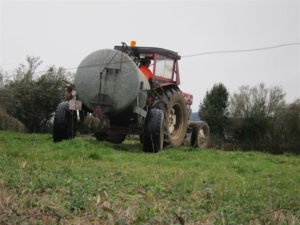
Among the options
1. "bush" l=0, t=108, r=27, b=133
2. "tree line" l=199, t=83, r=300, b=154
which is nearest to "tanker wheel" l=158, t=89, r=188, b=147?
"bush" l=0, t=108, r=27, b=133

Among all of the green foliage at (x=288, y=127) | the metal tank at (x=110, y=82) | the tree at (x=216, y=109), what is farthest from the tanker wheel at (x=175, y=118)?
the tree at (x=216, y=109)

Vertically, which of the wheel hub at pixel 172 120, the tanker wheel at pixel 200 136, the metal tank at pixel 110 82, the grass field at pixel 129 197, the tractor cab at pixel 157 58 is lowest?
the grass field at pixel 129 197

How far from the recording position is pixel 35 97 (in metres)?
15.6

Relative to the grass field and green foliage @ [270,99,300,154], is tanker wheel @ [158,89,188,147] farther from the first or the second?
green foliage @ [270,99,300,154]

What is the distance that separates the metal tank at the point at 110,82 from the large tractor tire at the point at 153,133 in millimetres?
428

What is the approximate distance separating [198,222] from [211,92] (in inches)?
1322

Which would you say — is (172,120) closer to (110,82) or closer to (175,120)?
(175,120)

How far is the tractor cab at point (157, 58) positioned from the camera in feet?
26.5

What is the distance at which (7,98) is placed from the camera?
14.3 m

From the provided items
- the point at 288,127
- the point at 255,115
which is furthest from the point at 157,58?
the point at 255,115

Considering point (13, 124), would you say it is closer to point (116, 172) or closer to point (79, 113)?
point (79, 113)

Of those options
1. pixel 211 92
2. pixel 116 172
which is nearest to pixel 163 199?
pixel 116 172

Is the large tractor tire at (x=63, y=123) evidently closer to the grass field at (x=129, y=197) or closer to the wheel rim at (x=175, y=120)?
the grass field at (x=129, y=197)

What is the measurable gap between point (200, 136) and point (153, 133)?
3.58 metres
